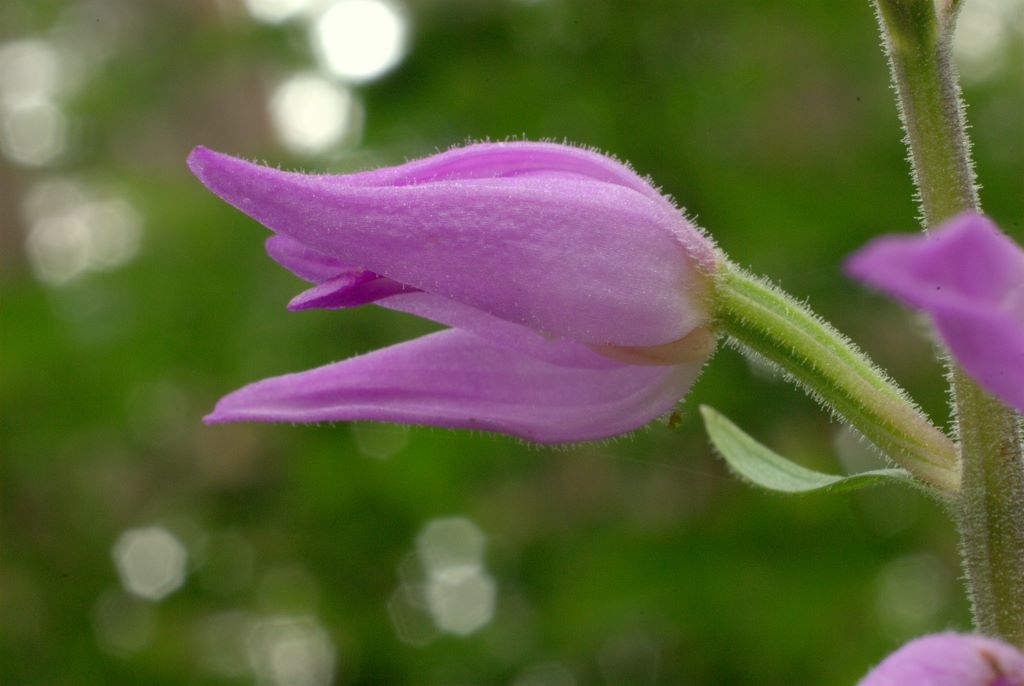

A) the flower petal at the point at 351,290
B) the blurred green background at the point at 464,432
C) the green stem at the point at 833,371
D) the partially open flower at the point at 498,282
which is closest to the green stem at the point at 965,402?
the green stem at the point at 833,371

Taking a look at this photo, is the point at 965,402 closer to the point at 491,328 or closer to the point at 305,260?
the point at 491,328

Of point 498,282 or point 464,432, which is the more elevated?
point 464,432

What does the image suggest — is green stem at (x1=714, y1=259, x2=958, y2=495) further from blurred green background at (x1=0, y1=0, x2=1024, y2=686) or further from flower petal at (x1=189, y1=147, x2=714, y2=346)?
blurred green background at (x1=0, y1=0, x2=1024, y2=686)

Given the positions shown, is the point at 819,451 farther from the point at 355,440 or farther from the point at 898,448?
the point at 898,448

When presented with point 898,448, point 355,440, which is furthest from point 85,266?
point 898,448

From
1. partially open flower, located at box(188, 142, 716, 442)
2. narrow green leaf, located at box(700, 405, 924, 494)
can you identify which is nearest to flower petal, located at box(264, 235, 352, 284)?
partially open flower, located at box(188, 142, 716, 442)

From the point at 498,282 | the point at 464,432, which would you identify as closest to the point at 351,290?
the point at 498,282
